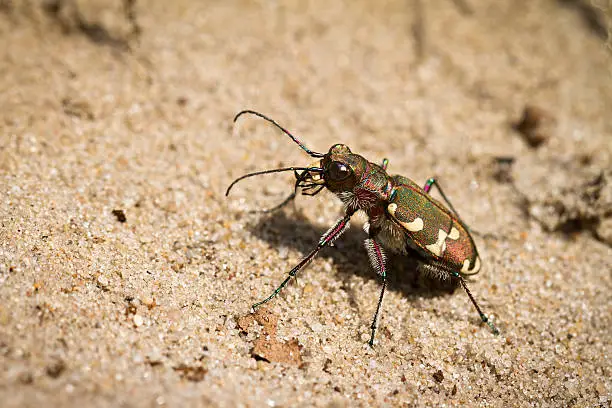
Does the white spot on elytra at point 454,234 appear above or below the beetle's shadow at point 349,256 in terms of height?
above

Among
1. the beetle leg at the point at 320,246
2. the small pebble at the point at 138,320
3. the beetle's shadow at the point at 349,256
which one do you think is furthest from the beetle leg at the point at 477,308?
the small pebble at the point at 138,320

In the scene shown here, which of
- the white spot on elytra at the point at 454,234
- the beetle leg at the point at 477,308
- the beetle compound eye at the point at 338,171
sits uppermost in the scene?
the white spot on elytra at the point at 454,234

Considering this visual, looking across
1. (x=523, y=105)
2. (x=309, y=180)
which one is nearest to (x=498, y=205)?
(x=523, y=105)

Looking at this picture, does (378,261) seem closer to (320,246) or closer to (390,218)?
(390,218)

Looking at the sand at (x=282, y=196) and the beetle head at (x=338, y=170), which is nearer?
the sand at (x=282, y=196)

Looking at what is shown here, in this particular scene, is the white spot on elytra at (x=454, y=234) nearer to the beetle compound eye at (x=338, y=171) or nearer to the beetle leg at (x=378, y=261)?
the beetle leg at (x=378, y=261)

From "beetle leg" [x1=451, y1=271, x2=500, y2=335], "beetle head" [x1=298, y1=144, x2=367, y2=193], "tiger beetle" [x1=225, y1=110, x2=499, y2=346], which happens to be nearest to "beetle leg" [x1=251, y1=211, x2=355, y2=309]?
"tiger beetle" [x1=225, y1=110, x2=499, y2=346]

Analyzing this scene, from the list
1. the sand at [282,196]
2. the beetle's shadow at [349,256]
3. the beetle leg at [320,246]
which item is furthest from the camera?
the beetle's shadow at [349,256]
